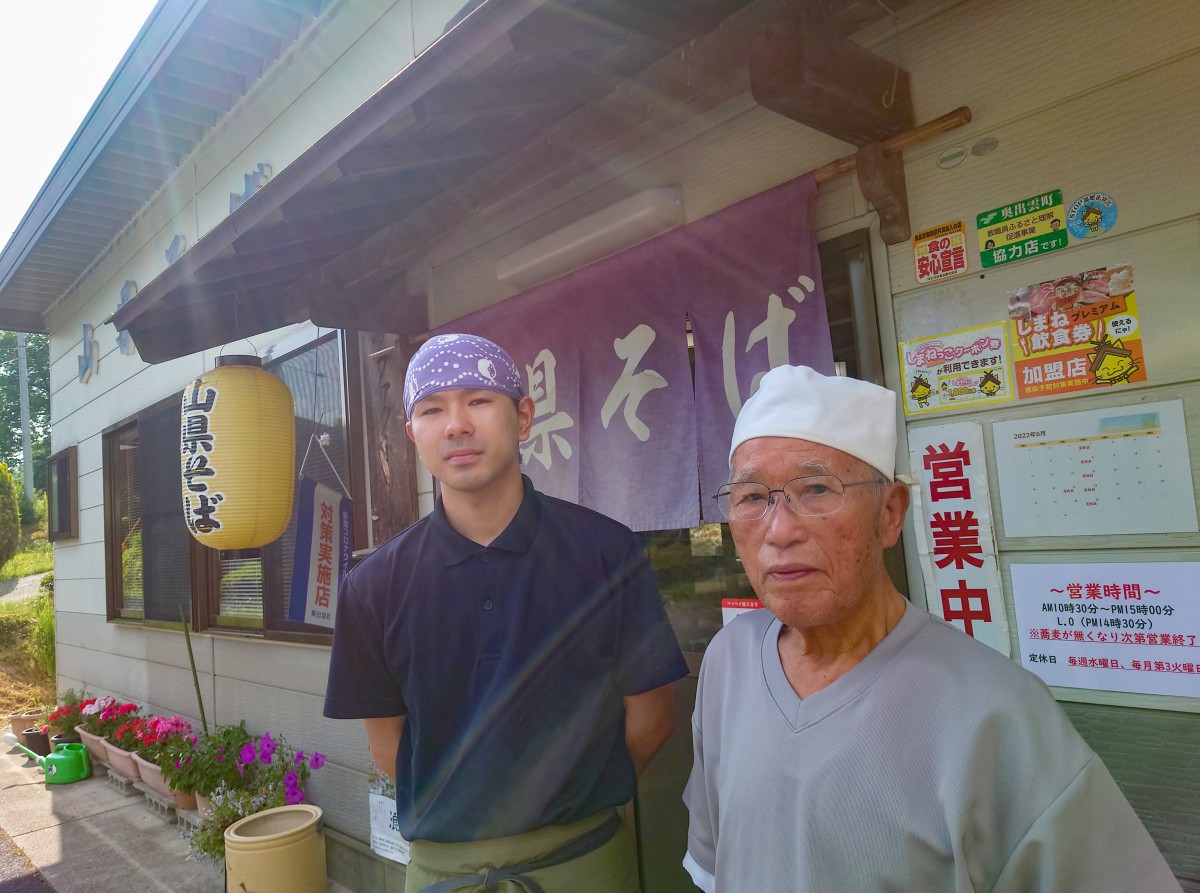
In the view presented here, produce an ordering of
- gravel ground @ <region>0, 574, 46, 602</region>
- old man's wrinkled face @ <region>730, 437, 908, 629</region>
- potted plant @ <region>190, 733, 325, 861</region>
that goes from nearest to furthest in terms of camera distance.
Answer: old man's wrinkled face @ <region>730, 437, 908, 629</region> → potted plant @ <region>190, 733, 325, 861</region> → gravel ground @ <region>0, 574, 46, 602</region>

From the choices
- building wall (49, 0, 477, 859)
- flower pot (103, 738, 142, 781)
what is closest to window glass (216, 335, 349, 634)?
building wall (49, 0, 477, 859)

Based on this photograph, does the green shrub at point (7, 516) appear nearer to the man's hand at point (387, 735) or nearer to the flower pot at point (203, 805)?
the flower pot at point (203, 805)

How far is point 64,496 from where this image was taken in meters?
11.5

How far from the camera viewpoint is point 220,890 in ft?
18.7

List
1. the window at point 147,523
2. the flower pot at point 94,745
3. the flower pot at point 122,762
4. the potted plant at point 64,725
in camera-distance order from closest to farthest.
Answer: the flower pot at point 122,762, the window at point 147,523, the flower pot at point 94,745, the potted plant at point 64,725

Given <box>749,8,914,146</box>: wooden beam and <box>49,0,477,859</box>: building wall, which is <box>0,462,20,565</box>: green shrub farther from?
<box>749,8,914,146</box>: wooden beam

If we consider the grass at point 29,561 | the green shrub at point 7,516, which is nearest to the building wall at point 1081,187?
the green shrub at point 7,516

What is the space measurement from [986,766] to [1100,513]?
150 cm

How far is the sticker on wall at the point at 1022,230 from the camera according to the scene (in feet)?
8.55

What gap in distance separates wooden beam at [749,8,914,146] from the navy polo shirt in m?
1.62

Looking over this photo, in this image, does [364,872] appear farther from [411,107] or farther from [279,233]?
[411,107]

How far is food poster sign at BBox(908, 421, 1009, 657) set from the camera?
8.96 feet

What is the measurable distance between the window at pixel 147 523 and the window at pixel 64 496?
5.00 ft

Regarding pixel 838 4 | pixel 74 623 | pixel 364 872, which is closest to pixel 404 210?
pixel 838 4
